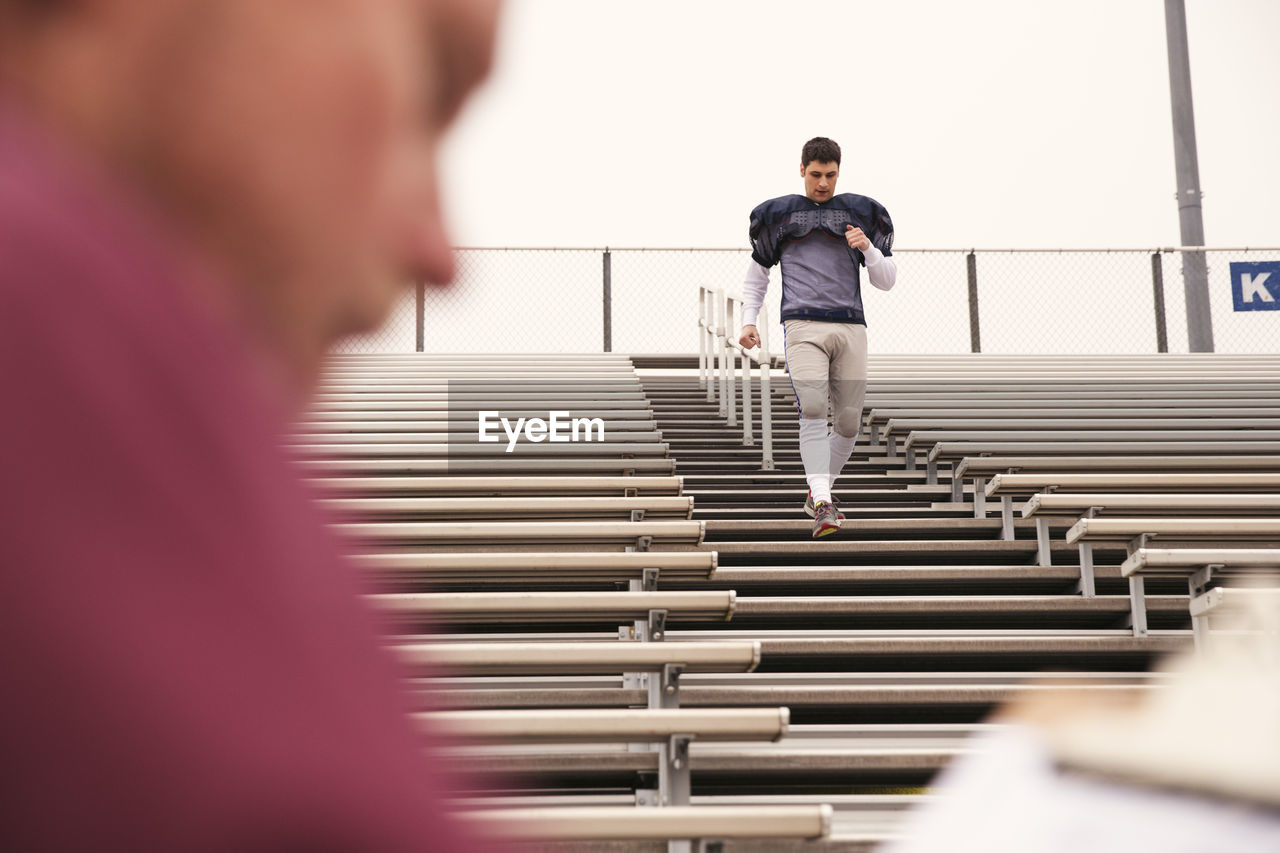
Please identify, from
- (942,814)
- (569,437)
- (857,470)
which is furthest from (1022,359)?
(942,814)

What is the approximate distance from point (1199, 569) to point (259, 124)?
3588mm

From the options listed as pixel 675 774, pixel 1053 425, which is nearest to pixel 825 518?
pixel 675 774

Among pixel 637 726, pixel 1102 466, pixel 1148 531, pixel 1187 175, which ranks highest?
pixel 1187 175

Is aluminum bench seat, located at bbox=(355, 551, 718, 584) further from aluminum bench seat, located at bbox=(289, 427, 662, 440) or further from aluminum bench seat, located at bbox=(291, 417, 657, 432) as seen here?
aluminum bench seat, located at bbox=(291, 417, 657, 432)

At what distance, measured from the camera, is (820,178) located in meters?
4.38

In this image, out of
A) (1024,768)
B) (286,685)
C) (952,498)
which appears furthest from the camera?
(952,498)

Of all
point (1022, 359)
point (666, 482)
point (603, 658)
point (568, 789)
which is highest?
point (1022, 359)

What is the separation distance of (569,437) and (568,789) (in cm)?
313

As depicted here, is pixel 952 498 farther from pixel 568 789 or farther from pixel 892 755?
pixel 568 789

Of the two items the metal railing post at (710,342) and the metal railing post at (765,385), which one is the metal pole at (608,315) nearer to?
the metal railing post at (710,342)

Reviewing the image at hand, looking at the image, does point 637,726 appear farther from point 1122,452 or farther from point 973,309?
point 973,309

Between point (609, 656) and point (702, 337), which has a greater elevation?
point (702, 337)

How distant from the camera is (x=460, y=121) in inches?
8.4

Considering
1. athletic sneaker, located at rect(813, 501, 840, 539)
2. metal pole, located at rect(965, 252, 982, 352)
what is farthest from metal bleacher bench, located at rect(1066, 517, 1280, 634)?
metal pole, located at rect(965, 252, 982, 352)
